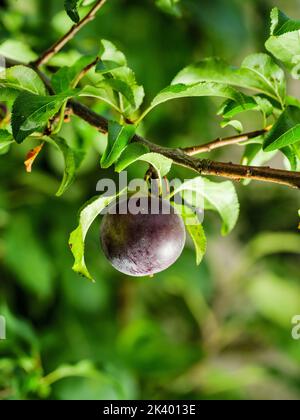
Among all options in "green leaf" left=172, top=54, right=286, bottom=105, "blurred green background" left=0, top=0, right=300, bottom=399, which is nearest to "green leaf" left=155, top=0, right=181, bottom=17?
"green leaf" left=172, top=54, right=286, bottom=105

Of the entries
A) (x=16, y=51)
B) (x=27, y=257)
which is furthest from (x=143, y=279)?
(x=16, y=51)

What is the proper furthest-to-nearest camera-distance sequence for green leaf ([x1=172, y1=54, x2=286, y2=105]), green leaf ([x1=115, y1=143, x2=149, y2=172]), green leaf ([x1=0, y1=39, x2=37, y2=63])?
green leaf ([x1=0, y1=39, x2=37, y2=63]) < green leaf ([x1=172, y1=54, x2=286, y2=105]) < green leaf ([x1=115, y1=143, x2=149, y2=172])

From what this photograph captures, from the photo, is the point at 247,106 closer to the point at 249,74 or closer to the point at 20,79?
the point at 249,74

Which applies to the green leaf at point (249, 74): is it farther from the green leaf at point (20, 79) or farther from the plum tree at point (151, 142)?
the green leaf at point (20, 79)

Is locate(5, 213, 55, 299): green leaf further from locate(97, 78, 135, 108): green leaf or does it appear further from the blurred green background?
locate(97, 78, 135, 108): green leaf

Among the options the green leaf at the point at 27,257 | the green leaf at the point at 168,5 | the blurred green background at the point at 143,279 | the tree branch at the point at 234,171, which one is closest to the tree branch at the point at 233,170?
the tree branch at the point at 234,171

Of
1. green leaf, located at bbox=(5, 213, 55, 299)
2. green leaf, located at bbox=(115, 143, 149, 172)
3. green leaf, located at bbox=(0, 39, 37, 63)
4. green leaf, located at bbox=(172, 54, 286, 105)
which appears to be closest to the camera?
green leaf, located at bbox=(115, 143, 149, 172)
